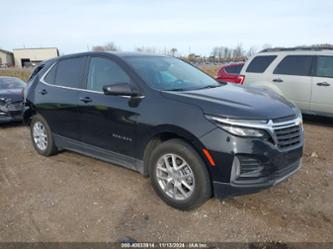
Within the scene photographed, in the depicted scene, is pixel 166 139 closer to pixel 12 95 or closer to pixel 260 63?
pixel 260 63

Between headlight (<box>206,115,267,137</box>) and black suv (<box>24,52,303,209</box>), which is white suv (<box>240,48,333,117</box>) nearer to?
black suv (<box>24,52,303,209</box>)

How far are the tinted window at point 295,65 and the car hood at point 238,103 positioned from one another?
4183mm

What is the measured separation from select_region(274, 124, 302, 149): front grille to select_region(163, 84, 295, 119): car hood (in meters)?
0.14

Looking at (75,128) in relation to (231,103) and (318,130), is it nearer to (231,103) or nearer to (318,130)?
(231,103)

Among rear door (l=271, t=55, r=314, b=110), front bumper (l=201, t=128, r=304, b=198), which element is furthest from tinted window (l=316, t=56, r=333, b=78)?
front bumper (l=201, t=128, r=304, b=198)

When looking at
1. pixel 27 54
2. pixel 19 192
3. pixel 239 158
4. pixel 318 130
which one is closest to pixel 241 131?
pixel 239 158

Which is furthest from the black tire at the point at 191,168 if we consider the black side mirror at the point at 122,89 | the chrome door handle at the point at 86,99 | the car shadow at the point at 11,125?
the car shadow at the point at 11,125

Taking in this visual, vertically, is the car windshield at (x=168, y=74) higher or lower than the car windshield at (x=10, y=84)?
higher

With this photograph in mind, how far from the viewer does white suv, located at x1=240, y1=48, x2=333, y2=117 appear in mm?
7363

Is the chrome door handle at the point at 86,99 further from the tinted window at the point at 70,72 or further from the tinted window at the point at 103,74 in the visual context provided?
the tinted window at the point at 70,72

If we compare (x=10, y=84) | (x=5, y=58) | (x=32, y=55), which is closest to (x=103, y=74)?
(x=10, y=84)

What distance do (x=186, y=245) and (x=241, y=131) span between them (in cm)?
123

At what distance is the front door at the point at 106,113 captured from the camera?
13.3ft

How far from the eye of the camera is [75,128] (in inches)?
192
